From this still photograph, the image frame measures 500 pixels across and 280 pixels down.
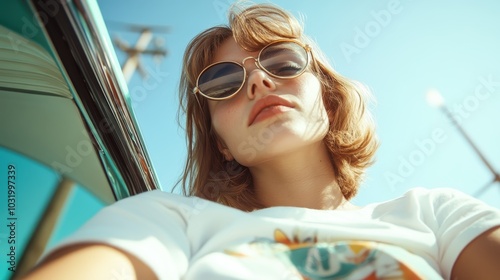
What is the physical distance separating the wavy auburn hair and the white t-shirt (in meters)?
0.58

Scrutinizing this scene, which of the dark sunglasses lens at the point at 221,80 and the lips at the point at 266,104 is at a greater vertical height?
the dark sunglasses lens at the point at 221,80

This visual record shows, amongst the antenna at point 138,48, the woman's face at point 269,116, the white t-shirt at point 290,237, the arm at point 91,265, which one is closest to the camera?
the arm at point 91,265

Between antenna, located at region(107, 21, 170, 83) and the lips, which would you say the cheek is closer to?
the lips

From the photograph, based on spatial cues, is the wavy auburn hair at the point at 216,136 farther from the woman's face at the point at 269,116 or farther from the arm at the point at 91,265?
the arm at the point at 91,265

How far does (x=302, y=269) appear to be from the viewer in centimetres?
88

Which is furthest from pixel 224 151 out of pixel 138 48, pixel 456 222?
pixel 138 48

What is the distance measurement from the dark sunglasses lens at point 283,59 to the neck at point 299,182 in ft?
1.20

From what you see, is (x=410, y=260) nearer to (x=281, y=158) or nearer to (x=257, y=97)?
(x=281, y=158)

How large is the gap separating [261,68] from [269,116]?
0.93ft

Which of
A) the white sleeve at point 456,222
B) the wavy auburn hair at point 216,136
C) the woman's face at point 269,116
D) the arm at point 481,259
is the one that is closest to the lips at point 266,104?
the woman's face at point 269,116

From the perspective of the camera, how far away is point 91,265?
0.72 m

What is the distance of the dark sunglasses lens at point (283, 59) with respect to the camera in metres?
1.55

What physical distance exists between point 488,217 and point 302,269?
57cm

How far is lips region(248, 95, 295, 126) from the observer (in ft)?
4.71
